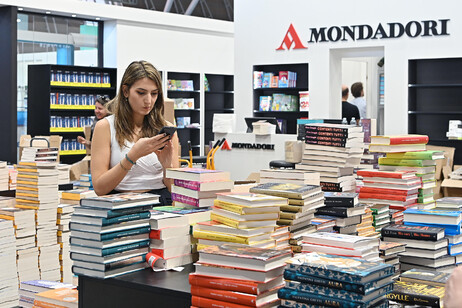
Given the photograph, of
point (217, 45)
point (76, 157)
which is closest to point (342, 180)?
point (76, 157)

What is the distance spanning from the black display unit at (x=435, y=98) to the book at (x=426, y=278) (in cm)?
754

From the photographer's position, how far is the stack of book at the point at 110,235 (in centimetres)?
255

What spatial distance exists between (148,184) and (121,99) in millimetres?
437

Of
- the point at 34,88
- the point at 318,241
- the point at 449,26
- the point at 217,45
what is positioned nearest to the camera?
the point at 318,241

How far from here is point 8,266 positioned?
17.0 ft

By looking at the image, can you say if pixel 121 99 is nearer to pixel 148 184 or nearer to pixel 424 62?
pixel 148 184

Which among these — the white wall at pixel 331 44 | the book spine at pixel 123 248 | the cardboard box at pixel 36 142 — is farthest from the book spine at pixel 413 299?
the white wall at pixel 331 44

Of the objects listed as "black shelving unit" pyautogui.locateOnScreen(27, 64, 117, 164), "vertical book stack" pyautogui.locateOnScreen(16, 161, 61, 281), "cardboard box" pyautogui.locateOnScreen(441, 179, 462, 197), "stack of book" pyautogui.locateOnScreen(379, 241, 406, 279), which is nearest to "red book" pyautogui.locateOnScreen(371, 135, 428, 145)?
"stack of book" pyautogui.locateOnScreen(379, 241, 406, 279)

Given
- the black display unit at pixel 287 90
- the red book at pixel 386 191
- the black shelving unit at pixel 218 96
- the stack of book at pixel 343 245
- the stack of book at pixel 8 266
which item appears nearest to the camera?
the stack of book at pixel 343 245

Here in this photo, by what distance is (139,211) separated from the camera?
267 centimetres

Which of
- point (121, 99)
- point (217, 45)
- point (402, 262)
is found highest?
point (217, 45)

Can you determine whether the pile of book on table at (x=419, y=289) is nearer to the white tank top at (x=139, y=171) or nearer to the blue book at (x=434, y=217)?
the blue book at (x=434, y=217)

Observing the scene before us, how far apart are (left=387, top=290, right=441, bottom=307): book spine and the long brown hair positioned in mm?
1569

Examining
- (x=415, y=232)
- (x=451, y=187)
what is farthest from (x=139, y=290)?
(x=451, y=187)
